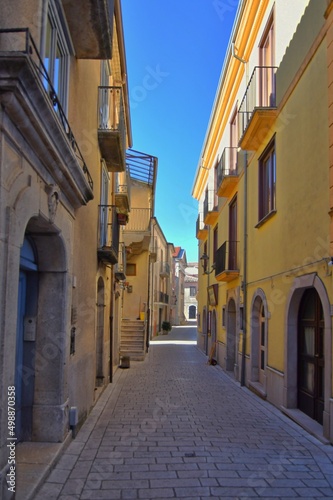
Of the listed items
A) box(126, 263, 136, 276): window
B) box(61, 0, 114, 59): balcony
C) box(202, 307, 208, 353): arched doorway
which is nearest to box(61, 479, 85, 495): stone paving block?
box(61, 0, 114, 59): balcony

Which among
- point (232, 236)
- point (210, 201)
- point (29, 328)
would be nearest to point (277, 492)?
point (29, 328)

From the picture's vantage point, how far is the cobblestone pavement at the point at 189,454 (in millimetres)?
4789

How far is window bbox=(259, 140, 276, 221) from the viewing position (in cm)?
1032

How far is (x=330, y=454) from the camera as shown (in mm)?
6012

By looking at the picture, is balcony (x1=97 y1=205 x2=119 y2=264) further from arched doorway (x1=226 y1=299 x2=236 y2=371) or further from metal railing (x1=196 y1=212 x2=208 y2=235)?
metal railing (x1=196 y1=212 x2=208 y2=235)

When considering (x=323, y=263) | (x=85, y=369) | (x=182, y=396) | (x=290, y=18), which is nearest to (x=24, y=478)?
(x=85, y=369)

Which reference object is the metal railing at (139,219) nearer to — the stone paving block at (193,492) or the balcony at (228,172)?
the balcony at (228,172)

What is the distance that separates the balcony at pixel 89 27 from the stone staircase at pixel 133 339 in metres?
13.4

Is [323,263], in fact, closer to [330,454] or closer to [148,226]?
[330,454]

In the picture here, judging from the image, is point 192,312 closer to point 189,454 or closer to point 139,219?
point 139,219

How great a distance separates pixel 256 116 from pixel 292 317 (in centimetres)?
422

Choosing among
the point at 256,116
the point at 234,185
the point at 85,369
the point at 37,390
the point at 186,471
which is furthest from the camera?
the point at 234,185

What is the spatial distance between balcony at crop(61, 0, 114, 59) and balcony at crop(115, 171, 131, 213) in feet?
23.9

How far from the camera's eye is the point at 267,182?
10953 mm
